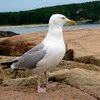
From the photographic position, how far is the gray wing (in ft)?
22.6

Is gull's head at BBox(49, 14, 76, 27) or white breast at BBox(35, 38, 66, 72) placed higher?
gull's head at BBox(49, 14, 76, 27)

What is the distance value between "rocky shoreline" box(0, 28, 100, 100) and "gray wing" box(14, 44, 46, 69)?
340mm

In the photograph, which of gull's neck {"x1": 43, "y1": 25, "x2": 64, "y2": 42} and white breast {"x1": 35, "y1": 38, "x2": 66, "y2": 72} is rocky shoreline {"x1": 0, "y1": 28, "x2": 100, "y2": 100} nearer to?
white breast {"x1": 35, "y1": 38, "x2": 66, "y2": 72}

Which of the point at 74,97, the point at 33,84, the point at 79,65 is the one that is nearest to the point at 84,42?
the point at 79,65

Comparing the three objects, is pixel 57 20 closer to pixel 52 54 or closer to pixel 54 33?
pixel 54 33

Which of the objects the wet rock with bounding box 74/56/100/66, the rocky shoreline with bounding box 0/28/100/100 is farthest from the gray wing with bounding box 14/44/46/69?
the wet rock with bounding box 74/56/100/66

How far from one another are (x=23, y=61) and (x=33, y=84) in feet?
1.70

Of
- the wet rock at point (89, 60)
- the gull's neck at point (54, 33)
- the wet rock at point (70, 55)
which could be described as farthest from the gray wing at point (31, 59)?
the wet rock at point (70, 55)

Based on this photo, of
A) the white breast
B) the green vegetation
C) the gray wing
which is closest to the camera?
the white breast

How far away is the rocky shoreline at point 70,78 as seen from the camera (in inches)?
258

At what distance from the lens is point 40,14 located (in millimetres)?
45250

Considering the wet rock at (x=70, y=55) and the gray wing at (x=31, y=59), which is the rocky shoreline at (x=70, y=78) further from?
the gray wing at (x=31, y=59)

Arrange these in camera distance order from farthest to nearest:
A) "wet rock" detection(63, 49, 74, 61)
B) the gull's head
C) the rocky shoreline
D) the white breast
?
"wet rock" detection(63, 49, 74, 61)
the gull's head
the white breast
the rocky shoreline

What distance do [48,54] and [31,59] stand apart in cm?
31
